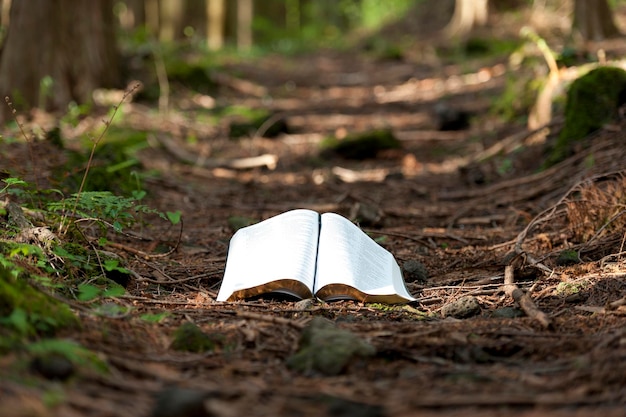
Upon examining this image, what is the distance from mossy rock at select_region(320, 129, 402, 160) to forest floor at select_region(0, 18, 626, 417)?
5.8 inches

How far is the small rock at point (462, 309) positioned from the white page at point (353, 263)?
206 millimetres

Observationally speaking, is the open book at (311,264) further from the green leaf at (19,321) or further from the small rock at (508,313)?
the green leaf at (19,321)

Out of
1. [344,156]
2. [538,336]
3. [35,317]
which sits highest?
[35,317]

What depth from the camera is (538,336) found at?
2.51 metres

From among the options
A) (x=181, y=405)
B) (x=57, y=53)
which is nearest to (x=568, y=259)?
(x=181, y=405)

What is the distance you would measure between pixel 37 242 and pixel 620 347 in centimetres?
231

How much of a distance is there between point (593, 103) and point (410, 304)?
3.24m

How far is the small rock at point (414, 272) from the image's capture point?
3.65 m

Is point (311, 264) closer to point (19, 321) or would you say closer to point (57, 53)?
point (19, 321)

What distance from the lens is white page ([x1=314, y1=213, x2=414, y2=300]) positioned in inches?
125

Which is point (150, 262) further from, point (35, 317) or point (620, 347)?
point (620, 347)

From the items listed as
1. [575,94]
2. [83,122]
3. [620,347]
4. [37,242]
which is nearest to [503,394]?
[620,347]

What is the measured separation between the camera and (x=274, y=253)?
3.27 meters

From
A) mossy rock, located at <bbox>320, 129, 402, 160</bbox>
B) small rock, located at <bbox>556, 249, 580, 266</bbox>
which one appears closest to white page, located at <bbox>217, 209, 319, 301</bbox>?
small rock, located at <bbox>556, 249, 580, 266</bbox>
